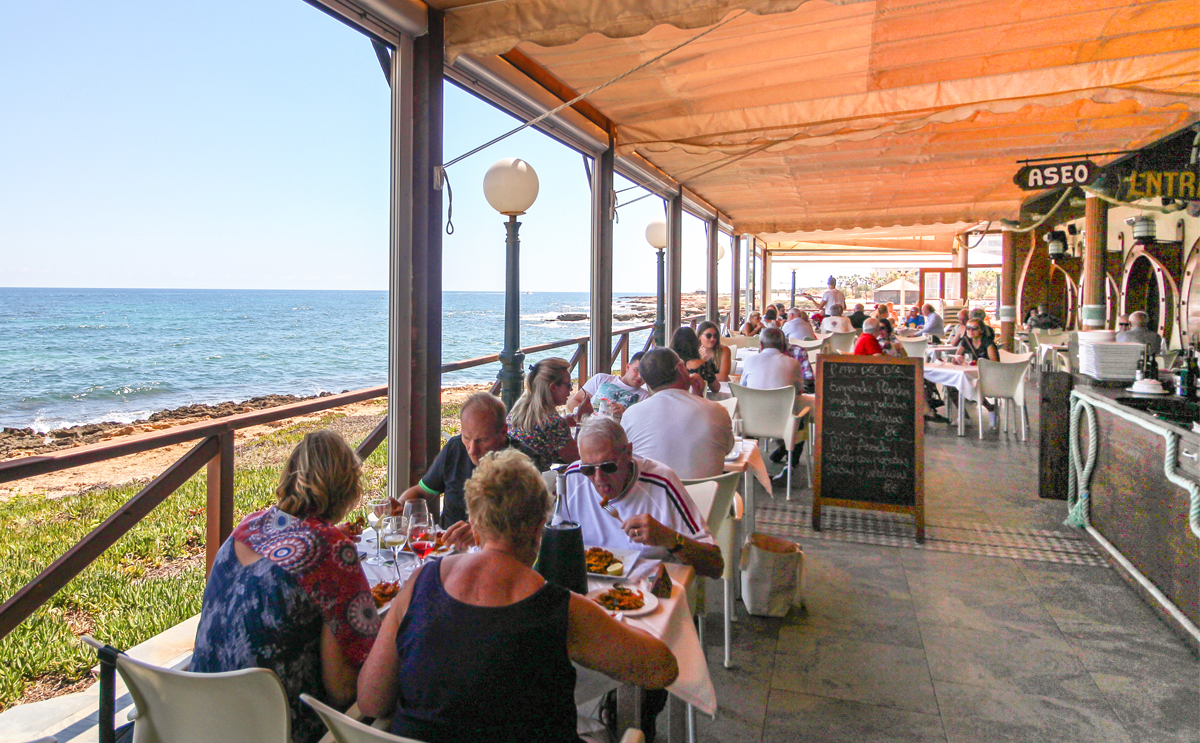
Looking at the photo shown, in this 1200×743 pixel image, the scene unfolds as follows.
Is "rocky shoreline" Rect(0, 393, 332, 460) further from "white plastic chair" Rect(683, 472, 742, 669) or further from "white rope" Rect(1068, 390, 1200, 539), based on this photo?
"white rope" Rect(1068, 390, 1200, 539)

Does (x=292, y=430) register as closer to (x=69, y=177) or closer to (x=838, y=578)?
(x=838, y=578)

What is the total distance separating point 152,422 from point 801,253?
21608 mm

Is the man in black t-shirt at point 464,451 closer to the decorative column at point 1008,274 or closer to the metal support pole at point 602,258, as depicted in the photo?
the metal support pole at point 602,258

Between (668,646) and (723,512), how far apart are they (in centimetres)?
117

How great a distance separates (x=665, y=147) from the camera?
564 centimetres

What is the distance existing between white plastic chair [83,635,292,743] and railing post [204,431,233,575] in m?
1.65

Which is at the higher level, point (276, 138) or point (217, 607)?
point (276, 138)

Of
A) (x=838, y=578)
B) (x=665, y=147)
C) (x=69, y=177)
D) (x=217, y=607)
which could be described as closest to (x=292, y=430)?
(x=665, y=147)

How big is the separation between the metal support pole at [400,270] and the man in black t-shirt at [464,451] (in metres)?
0.96

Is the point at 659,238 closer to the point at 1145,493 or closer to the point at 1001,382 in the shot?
the point at 1001,382

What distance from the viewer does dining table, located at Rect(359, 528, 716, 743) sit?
1.55m

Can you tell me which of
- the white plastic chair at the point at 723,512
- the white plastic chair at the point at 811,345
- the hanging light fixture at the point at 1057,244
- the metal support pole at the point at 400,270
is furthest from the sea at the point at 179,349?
the white plastic chair at the point at 723,512

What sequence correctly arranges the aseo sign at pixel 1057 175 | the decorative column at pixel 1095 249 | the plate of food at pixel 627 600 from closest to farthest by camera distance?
1. the plate of food at pixel 627 600
2. the aseo sign at pixel 1057 175
3. the decorative column at pixel 1095 249

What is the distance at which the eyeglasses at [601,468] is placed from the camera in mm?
2062
